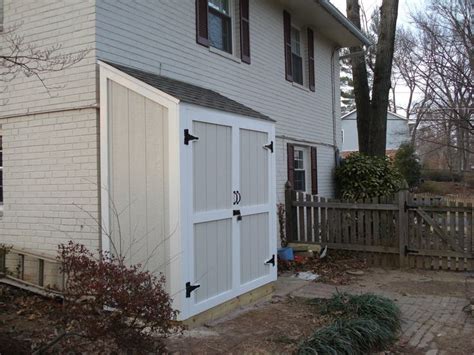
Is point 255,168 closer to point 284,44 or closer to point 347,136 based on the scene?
point 284,44

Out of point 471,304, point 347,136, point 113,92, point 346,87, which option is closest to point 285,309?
point 471,304

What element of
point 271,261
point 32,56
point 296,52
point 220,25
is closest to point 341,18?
point 296,52

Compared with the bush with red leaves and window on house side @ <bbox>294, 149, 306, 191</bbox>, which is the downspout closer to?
window on house side @ <bbox>294, 149, 306, 191</bbox>

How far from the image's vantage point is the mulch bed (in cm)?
830

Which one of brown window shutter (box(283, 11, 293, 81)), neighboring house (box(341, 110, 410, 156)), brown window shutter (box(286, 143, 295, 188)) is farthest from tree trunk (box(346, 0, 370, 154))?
neighboring house (box(341, 110, 410, 156))

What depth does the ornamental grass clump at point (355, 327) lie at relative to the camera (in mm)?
4602

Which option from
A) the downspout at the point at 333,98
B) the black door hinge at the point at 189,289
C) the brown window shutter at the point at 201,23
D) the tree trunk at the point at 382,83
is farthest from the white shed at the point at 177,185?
the tree trunk at the point at 382,83

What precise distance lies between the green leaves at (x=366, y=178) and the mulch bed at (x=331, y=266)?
119 inches

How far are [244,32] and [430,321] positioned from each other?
5899 millimetres

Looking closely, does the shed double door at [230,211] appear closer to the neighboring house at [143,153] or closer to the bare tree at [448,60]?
the neighboring house at [143,153]

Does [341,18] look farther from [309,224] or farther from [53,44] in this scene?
[53,44]

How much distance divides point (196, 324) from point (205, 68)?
4.26 metres

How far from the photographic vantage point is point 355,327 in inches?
195

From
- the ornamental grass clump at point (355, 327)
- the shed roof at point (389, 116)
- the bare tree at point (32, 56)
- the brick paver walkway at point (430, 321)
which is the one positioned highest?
the shed roof at point (389, 116)
